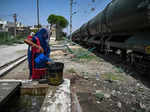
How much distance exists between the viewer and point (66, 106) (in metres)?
1.74

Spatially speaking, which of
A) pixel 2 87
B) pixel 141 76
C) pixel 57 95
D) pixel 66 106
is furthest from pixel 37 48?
pixel 141 76

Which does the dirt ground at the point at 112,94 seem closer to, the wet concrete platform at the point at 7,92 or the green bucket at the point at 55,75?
the green bucket at the point at 55,75

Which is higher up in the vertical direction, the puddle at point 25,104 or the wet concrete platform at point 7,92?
the wet concrete platform at point 7,92

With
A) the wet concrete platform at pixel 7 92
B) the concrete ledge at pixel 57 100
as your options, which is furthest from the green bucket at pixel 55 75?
the wet concrete platform at pixel 7 92

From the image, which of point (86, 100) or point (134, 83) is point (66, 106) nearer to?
point (86, 100)

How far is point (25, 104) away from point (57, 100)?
29.7 inches

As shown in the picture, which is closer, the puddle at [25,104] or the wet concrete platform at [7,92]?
the wet concrete platform at [7,92]

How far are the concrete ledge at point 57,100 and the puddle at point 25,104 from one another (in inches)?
13.2

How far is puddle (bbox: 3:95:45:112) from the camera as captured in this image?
2117 mm

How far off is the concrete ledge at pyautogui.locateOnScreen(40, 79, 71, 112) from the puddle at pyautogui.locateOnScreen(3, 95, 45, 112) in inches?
13.2

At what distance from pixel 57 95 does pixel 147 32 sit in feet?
9.16

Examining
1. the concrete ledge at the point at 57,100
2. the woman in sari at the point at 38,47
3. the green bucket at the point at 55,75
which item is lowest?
the concrete ledge at the point at 57,100

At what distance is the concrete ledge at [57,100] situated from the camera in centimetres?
169

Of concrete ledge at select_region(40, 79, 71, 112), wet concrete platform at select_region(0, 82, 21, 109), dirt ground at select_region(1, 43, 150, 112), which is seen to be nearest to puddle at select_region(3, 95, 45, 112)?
wet concrete platform at select_region(0, 82, 21, 109)
